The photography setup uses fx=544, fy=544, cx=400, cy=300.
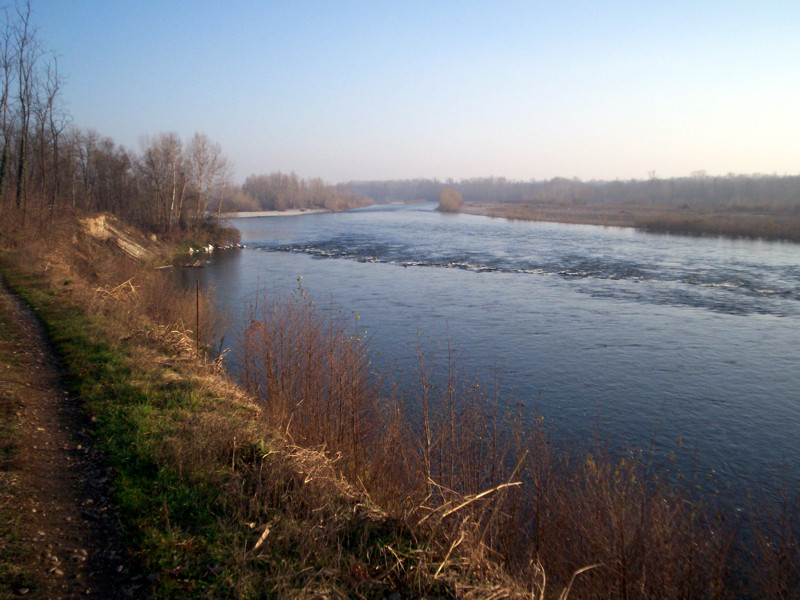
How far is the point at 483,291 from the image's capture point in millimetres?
22719

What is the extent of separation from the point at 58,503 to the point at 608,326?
51.8 feet

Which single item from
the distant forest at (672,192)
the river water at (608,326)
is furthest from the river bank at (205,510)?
A: the distant forest at (672,192)

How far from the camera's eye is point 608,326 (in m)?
17.3

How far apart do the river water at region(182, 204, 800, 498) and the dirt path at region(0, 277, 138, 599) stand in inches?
288

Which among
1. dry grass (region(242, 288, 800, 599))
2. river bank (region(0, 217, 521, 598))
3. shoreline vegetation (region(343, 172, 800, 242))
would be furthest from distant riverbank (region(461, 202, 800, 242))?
river bank (region(0, 217, 521, 598))

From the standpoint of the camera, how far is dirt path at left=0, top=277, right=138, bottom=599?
3.96 meters

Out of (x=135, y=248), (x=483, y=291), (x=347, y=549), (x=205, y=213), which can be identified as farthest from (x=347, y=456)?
(x=205, y=213)

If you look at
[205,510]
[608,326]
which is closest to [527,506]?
[205,510]

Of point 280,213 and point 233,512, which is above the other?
point 280,213

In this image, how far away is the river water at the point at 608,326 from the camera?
33.9 ft

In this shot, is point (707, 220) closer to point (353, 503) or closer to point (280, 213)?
point (353, 503)

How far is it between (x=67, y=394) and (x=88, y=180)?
41.0 metres

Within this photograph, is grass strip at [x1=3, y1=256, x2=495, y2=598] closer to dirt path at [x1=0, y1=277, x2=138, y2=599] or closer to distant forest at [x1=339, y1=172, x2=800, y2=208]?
dirt path at [x1=0, y1=277, x2=138, y2=599]

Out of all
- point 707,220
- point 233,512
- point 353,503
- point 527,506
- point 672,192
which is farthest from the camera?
point 672,192
